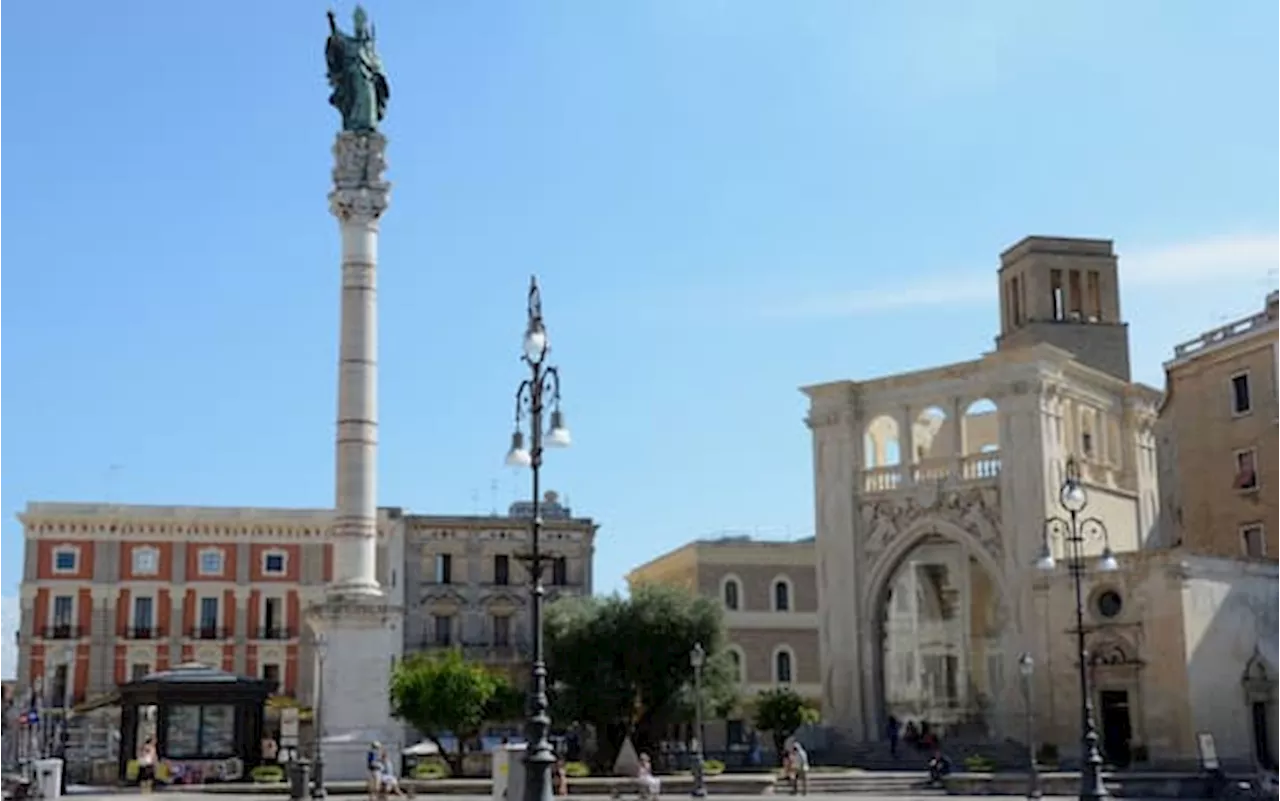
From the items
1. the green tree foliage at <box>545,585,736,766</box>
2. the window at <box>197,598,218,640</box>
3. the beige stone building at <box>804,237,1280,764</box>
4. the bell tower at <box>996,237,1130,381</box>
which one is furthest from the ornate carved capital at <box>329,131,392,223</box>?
the window at <box>197,598,218,640</box>

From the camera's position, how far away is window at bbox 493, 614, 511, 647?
66.9 m

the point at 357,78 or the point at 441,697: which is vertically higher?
the point at 357,78

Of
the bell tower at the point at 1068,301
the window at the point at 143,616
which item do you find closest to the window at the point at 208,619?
the window at the point at 143,616

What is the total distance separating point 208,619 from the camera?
6512 centimetres

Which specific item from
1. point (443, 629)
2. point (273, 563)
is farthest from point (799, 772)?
point (273, 563)

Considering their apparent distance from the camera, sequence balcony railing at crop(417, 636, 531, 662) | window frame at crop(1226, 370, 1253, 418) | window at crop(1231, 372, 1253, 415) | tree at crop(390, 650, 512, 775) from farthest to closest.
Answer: balcony railing at crop(417, 636, 531, 662), window at crop(1231, 372, 1253, 415), window frame at crop(1226, 370, 1253, 418), tree at crop(390, 650, 512, 775)

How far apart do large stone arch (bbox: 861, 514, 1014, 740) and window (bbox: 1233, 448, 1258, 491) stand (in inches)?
331

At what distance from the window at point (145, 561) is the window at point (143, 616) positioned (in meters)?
0.97

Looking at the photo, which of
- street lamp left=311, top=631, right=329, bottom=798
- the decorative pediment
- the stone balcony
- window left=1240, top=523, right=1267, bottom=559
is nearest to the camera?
street lamp left=311, top=631, right=329, bottom=798

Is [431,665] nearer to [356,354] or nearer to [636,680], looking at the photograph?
[636,680]

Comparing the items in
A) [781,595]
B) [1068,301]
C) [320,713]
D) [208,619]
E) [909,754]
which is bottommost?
[909,754]

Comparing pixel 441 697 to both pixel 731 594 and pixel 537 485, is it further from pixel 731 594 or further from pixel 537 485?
pixel 537 485

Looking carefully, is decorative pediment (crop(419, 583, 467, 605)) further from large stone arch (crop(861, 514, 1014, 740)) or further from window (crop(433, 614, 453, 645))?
large stone arch (crop(861, 514, 1014, 740))

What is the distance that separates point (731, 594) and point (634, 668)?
18.2 metres
